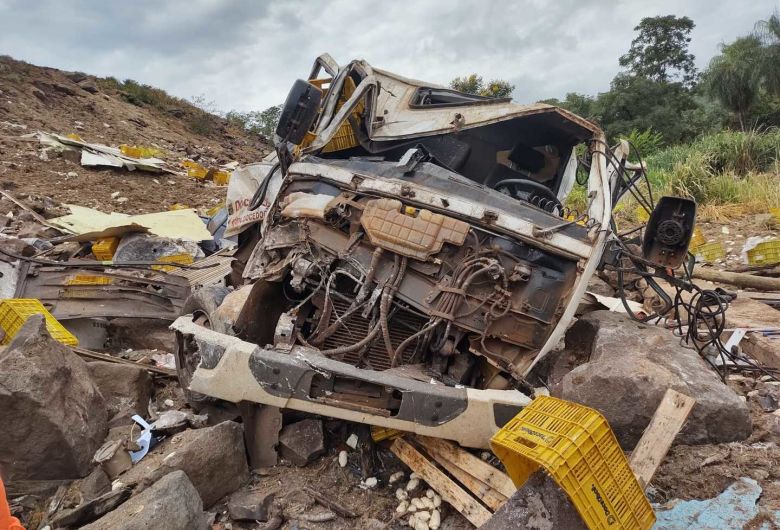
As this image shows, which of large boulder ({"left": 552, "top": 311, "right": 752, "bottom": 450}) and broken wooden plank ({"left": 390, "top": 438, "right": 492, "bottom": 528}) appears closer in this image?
broken wooden plank ({"left": 390, "top": 438, "right": 492, "bottom": 528})

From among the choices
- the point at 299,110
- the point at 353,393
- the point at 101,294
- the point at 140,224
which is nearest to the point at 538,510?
the point at 353,393

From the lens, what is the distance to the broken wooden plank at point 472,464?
2.54 metres

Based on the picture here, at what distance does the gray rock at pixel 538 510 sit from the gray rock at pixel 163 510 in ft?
4.01

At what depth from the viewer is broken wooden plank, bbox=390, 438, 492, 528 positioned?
2.49 meters

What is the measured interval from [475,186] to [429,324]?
1.03 m

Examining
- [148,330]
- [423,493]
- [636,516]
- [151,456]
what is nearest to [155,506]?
[151,456]

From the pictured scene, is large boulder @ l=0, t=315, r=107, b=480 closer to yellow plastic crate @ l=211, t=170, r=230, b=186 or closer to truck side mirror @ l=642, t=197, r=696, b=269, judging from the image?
truck side mirror @ l=642, t=197, r=696, b=269

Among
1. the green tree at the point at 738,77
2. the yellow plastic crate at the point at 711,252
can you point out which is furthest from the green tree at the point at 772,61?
the yellow plastic crate at the point at 711,252

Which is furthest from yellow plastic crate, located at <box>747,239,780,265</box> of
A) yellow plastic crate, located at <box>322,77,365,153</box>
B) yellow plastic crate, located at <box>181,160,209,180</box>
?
yellow plastic crate, located at <box>181,160,209,180</box>

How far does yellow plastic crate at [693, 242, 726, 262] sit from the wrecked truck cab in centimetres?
467

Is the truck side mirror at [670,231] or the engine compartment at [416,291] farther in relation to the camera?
the truck side mirror at [670,231]

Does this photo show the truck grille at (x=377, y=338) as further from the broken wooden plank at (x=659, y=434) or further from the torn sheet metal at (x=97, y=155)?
the torn sheet metal at (x=97, y=155)

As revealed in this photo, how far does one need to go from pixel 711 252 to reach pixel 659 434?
19.5 ft

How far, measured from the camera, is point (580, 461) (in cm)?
188
